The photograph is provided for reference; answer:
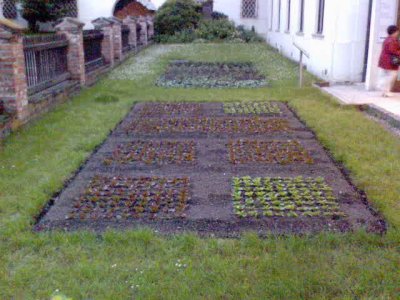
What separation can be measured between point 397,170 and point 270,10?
23.1 metres

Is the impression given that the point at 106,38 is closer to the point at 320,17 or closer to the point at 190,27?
the point at 320,17

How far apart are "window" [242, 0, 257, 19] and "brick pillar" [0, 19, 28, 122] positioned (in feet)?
82.0

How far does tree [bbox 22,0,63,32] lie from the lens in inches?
1088

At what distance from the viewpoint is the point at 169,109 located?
9461 mm

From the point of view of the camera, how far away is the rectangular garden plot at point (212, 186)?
172 inches

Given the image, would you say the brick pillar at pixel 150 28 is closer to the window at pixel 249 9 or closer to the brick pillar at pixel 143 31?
the brick pillar at pixel 143 31

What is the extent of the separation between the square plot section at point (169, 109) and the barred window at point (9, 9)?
2322 centimetres

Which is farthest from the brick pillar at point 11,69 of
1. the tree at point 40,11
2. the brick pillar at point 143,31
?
the tree at point 40,11

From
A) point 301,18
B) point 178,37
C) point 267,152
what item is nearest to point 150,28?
point 178,37

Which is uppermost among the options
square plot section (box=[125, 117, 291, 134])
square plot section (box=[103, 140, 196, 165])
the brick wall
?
the brick wall

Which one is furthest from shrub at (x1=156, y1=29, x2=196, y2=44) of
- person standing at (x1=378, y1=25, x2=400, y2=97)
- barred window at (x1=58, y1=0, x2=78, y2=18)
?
person standing at (x1=378, y1=25, x2=400, y2=97)

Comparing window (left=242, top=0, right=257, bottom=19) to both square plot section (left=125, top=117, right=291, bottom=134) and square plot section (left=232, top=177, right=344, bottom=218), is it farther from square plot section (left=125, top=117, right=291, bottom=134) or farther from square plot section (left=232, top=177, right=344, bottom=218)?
→ square plot section (left=232, top=177, right=344, bottom=218)

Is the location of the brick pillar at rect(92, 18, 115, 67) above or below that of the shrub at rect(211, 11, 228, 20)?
below

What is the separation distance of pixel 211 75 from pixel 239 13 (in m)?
18.0
